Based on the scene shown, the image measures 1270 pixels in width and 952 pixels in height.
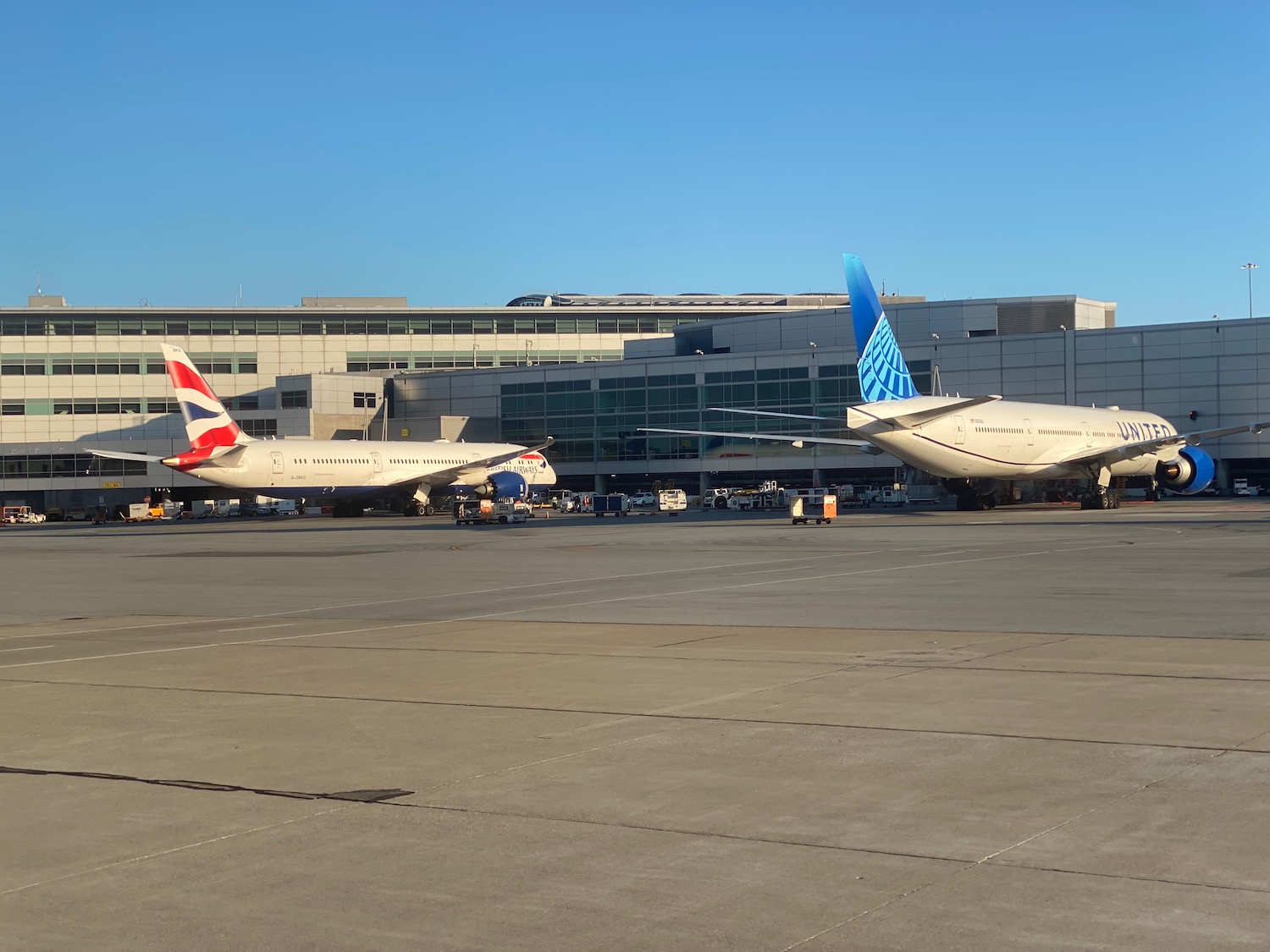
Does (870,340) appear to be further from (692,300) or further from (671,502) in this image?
(692,300)

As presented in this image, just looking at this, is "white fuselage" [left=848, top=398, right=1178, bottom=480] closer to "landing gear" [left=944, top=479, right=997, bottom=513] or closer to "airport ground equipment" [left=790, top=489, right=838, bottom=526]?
"landing gear" [left=944, top=479, right=997, bottom=513]

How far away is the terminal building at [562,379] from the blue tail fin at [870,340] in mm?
37213

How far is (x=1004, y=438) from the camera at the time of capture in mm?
60906

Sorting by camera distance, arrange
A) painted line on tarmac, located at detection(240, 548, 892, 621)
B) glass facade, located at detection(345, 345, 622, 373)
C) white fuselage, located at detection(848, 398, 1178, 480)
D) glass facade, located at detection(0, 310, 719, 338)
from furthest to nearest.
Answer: glass facade, located at detection(345, 345, 622, 373) < glass facade, located at detection(0, 310, 719, 338) < white fuselage, located at detection(848, 398, 1178, 480) < painted line on tarmac, located at detection(240, 548, 892, 621)

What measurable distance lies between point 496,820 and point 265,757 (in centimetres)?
285

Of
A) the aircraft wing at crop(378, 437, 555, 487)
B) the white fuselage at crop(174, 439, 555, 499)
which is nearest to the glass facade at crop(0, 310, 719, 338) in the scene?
the white fuselage at crop(174, 439, 555, 499)

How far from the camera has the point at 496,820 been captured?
25.8 ft

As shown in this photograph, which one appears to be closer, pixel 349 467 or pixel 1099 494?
pixel 1099 494

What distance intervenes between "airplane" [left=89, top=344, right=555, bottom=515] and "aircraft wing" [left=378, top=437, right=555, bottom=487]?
0.18 feet

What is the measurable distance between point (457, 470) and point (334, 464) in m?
9.68

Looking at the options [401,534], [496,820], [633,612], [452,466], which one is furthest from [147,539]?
[496,820]

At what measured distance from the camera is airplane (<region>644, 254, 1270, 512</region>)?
56.1 metres

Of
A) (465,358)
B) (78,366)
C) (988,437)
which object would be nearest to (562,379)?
(465,358)

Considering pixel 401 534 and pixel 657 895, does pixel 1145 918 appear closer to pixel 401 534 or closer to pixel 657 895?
pixel 657 895
